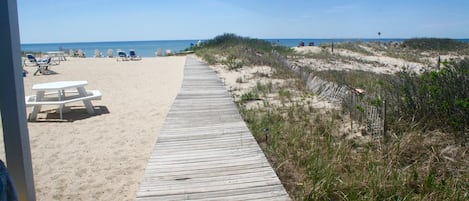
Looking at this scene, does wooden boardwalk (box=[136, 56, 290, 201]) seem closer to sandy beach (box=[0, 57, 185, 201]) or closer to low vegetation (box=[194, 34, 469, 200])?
low vegetation (box=[194, 34, 469, 200])

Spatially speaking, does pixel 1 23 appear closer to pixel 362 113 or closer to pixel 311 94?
pixel 362 113

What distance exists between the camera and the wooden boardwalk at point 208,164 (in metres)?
2.88

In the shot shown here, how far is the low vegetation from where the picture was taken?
287 centimetres

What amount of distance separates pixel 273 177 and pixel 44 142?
381 centimetres

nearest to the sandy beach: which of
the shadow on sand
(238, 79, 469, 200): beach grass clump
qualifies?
the shadow on sand

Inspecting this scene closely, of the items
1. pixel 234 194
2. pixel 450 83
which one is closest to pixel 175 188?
pixel 234 194

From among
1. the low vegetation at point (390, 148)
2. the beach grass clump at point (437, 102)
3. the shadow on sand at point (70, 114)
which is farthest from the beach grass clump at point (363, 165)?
the shadow on sand at point (70, 114)

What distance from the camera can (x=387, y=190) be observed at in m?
2.83

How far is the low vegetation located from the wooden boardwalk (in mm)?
247

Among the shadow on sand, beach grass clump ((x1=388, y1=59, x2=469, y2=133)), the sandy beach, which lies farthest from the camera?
→ the shadow on sand

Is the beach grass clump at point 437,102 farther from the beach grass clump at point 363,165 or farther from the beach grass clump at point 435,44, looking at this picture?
the beach grass clump at point 435,44

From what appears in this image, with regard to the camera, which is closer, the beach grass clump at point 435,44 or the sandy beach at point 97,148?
the sandy beach at point 97,148

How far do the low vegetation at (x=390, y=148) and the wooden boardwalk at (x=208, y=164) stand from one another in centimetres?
25

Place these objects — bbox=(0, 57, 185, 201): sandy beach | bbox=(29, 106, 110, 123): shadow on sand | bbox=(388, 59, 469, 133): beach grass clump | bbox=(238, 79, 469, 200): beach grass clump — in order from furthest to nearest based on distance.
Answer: bbox=(29, 106, 110, 123): shadow on sand, bbox=(388, 59, 469, 133): beach grass clump, bbox=(0, 57, 185, 201): sandy beach, bbox=(238, 79, 469, 200): beach grass clump
